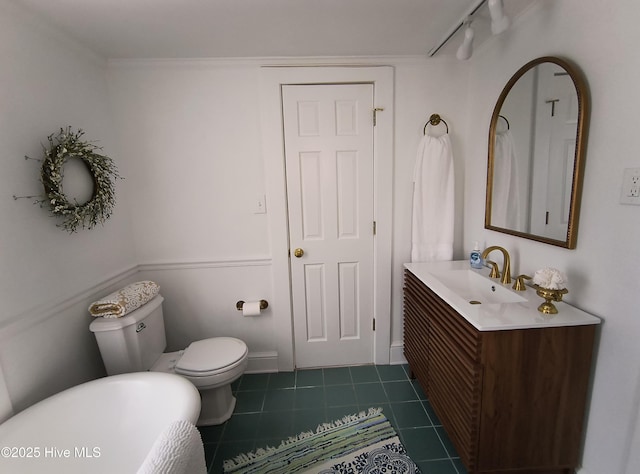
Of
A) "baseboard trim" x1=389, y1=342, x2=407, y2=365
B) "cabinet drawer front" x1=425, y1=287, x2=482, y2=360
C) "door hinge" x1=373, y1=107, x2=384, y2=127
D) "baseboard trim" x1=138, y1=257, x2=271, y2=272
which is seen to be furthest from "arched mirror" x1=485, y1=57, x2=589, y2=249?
"baseboard trim" x1=138, y1=257, x2=271, y2=272

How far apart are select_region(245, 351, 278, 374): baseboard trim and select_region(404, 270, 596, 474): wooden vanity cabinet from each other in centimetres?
133

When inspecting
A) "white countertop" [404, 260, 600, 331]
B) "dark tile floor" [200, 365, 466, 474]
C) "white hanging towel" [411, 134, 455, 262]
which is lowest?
"dark tile floor" [200, 365, 466, 474]

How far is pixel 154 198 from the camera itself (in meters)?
2.04

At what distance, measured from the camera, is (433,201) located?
2020 millimetres

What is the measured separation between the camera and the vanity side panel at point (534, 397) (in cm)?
116

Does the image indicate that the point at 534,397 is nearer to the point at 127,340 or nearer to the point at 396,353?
the point at 396,353

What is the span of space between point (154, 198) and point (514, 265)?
2.37m

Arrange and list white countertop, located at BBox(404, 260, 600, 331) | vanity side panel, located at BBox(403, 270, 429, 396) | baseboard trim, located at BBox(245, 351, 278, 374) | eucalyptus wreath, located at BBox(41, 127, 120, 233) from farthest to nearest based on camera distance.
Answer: baseboard trim, located at BBox(245, 351, 278, 374)
vanity side panel, located at BBox(403, 270, 429, 396)
eucalyptus wreath, located at BBox(41, 127, 120, 233)
white countertop, located at BBox(404, 260, 600, 331)

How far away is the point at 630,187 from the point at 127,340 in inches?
93.8

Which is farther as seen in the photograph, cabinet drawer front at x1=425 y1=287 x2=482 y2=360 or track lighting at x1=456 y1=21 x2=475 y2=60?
track lighting at x1=456 y1=21 x2=475 y2=60

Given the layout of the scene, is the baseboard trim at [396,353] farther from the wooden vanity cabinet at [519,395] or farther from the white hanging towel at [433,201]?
the wooden vanity cabinet at [519,395]

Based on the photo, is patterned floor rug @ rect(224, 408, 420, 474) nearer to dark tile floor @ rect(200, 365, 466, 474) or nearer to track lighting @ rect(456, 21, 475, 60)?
dark tile floor @ rect(200, 365, 466, 474)

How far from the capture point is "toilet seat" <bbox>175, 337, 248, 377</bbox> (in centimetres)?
164

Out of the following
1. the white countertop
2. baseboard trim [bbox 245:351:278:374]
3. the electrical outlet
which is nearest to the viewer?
the electrical outlet
